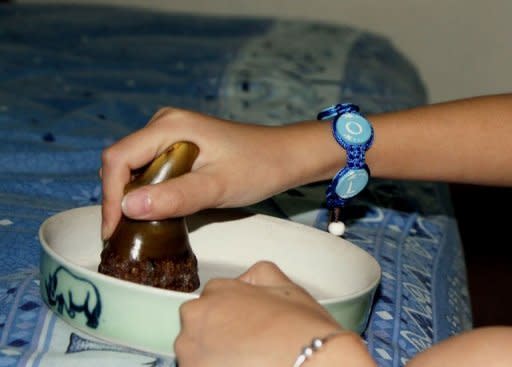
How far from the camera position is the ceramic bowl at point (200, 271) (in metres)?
0.67

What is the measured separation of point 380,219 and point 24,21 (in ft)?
4.28

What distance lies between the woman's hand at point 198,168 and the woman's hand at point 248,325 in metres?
0.11

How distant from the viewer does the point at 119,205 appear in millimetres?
797

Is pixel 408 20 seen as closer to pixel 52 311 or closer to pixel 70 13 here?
pixel 70 13

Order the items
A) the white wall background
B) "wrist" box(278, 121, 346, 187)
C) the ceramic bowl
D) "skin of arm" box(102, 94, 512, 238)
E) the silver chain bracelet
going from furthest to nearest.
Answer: the white wall background → "wrist" box(278, 121, 346, 187) → "skin of arm" box(102, 94, 512, 238) → the ceramic bowl → the silver chain bracelet

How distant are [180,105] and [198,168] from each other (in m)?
0.84

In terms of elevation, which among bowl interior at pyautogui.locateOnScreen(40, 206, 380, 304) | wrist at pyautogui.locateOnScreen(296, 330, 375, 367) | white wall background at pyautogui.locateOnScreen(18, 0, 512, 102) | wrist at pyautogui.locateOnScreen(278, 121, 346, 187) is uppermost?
wrist at pyautogui.locateOnScreen(296, 330, 375, 367)

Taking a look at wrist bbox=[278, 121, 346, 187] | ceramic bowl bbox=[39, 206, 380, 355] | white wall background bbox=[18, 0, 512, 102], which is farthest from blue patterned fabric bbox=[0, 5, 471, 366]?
white wall background bbox=[18, 0, 512, 102]

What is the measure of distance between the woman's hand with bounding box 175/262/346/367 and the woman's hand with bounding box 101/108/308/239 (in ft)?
0.38

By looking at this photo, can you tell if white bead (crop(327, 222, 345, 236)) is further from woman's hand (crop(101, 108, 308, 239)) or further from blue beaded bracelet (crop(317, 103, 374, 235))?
woman's hand (crop(101, 108, 308, 239))

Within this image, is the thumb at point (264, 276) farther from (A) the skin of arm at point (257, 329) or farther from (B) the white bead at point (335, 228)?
(B) the white bead at point (335, 228)

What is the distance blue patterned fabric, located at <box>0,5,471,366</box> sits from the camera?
83 centimetres

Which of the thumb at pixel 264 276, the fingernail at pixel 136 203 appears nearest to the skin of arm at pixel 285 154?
the fingernail at pixel 136 203

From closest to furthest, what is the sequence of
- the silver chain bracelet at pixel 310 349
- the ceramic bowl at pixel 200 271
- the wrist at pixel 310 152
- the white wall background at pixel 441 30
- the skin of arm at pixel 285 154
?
the silver chain bracelet at pixel 310 349 < the ceramic bowl at pixel 200 271 < the skin of arm at pixel 285 154 < the wrist at pixel 310 152 < the white wall background at pixel 441 30
